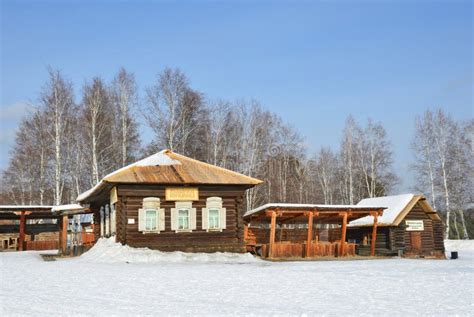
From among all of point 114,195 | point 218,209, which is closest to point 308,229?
point 218,209

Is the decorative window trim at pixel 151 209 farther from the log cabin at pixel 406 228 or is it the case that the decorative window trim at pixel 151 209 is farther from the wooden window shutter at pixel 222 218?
the log cabin at pixel 406 228

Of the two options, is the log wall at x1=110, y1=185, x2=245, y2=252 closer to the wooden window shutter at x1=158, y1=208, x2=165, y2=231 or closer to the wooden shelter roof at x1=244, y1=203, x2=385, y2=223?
the wooden window shutter at x1=158, y1=208, x2=165, y2=231

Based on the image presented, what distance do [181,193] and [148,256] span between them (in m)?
3.74

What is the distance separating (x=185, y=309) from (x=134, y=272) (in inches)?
346

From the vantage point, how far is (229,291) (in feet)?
46.9

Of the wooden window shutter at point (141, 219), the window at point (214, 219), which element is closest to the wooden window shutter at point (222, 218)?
the window at point (214, 219)

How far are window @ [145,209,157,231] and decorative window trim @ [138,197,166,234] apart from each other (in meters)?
0.10

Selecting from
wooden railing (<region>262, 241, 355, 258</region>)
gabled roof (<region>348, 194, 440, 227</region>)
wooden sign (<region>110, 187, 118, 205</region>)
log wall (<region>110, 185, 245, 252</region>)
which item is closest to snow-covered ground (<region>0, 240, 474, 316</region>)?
log wall (<region>110, 185, 245, 252</region>)

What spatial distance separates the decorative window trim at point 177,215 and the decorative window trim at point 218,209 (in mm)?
519

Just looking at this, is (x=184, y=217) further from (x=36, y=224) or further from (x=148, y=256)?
(x=36, y=224)

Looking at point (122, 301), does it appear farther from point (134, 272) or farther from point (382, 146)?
point (382, 146)

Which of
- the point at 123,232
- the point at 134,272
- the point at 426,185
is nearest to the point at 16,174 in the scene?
the point at 123,232

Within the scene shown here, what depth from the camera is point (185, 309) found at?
36.9 feet

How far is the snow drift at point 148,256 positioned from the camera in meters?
24.8
